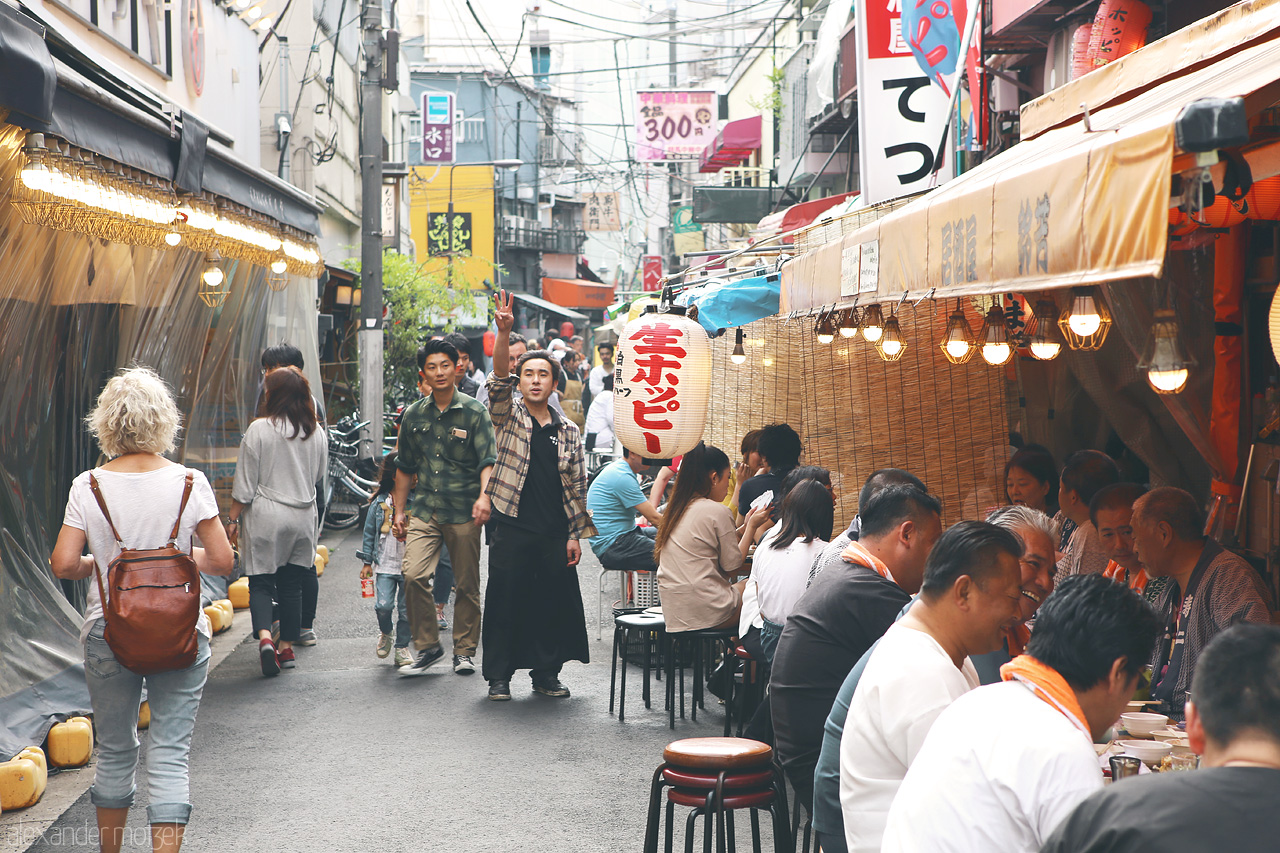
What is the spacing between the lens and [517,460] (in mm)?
8617

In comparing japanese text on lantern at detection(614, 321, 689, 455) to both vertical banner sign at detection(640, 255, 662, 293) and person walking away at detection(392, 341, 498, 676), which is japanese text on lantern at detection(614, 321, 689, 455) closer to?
person walking away at detection(392, 341, 498, 676)

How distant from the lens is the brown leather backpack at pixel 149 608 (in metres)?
5.02

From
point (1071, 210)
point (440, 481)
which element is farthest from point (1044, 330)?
point (440, 481)

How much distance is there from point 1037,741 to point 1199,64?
312cm

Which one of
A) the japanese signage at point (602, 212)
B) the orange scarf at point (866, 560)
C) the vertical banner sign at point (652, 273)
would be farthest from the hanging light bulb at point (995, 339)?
the japanese signage at point (602, 212)

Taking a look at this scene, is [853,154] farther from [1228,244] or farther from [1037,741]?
[1037,741]

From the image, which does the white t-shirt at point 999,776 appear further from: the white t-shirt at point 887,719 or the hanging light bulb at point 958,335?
the hanging light bulb at point 958,335

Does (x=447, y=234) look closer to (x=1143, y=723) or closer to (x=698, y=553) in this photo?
(x=698, y=553)

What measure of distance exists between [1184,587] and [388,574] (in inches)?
249

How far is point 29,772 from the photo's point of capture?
20.0 feet

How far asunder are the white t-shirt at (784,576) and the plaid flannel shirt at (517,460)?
99.0 inches

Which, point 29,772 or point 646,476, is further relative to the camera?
point 646,476

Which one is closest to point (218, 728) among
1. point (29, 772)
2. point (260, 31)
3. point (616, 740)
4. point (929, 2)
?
point (29, 772)

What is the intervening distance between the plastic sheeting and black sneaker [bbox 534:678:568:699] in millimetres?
3108
